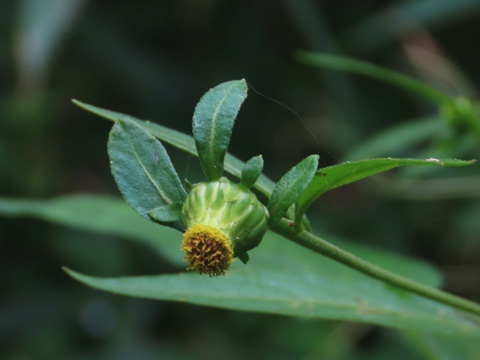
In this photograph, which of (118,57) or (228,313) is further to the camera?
(118,57)

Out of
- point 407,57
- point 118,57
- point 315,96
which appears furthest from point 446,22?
point 118,57

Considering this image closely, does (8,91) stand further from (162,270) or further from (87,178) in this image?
(162,270)

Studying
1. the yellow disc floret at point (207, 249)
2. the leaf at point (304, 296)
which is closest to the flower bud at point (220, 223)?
the yellow disc floret at point (207, 249)

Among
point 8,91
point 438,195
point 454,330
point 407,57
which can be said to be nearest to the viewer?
point 454,330

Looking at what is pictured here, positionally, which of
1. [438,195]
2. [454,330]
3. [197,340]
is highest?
[438,195]

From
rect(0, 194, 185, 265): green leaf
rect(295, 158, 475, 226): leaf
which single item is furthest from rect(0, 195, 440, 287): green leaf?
rect(295, 158, 475, 226): leaf

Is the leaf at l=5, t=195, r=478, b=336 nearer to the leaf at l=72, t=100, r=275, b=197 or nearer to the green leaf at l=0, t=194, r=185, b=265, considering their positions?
the leaf at l=72, t=100, r=275, b=197

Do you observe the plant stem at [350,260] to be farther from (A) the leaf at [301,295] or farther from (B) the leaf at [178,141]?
(A) the leaf at [301,295]
